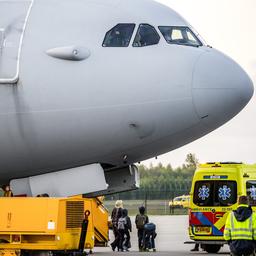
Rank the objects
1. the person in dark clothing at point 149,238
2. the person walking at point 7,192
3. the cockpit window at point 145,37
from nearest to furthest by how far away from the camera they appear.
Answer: the cockpit window at point 145,37, the person walking at point 7,192, the person in dark clothing at point 149,238

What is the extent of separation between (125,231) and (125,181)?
16641 mm

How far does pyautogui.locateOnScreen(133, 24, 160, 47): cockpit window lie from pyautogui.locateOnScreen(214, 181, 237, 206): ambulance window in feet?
50.7

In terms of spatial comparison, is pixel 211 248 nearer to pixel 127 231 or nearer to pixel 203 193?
pixel 203 193

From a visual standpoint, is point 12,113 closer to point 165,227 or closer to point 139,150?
point 139,150

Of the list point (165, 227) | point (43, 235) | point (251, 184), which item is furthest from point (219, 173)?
point (165, 227)

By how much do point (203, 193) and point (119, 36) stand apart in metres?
16.0

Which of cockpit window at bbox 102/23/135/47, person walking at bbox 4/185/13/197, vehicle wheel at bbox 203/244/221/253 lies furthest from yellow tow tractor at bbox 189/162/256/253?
cockpit window at bbox 102/23/135/47

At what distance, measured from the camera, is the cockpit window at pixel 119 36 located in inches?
795

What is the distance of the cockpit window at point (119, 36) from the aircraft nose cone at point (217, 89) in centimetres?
137

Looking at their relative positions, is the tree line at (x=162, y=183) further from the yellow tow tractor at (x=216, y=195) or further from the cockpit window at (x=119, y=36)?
the cockpit window at (x=119, y=36)

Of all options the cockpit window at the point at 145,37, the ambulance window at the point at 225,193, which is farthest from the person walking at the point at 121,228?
the cockpit window at the point at 145,37

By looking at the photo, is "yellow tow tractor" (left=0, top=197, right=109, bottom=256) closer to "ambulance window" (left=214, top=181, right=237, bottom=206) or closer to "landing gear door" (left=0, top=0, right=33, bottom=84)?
"landing gear door" (left=0, top=0, right=33, bottom=84)

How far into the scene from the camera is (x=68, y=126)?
20125 millimetres

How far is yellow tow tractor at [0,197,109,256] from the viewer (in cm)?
2211
